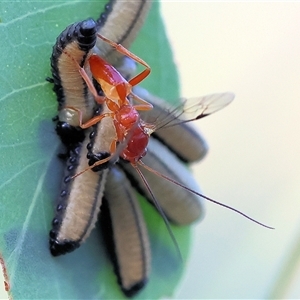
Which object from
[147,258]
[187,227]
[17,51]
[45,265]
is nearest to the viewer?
[17,51]

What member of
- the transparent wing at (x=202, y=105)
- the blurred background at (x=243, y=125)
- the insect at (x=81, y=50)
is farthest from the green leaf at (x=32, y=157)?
the blurred background at (x=243, y=125)

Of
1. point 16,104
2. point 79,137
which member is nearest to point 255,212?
point 79,137

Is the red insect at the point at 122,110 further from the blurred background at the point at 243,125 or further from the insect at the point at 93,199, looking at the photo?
the blurred background at the point at 243,125

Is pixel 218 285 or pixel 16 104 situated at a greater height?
pixel 16 104

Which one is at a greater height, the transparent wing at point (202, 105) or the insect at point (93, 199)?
the transparent wing at point (202, 105)

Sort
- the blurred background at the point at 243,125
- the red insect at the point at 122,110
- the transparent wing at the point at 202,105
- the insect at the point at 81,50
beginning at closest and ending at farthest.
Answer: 1. the insect at the point at 81,50
2. the red insect at the point at 122,110
3. the transparent wing at the point at 202,105
4. the blurred background at the point at 243,125

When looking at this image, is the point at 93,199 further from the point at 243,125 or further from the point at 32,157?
the point at 243,125

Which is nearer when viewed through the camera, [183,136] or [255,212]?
[183,136]

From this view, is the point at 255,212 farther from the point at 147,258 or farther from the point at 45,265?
the point at 45,265
